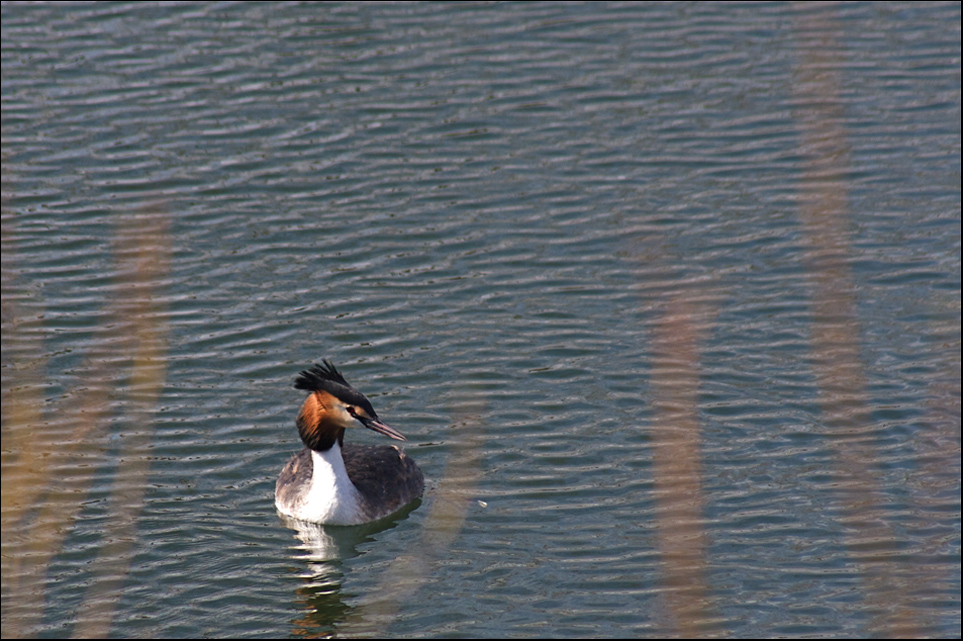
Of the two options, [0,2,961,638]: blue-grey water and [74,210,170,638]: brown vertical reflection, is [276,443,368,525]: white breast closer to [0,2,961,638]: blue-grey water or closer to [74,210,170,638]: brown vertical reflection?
[0,2,961,638]: blue-grey water

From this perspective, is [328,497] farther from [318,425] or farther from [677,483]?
[677,483]

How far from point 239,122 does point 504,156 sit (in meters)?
4.23

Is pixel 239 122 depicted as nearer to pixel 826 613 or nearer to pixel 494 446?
pixel 494 446

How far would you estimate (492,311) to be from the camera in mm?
16938

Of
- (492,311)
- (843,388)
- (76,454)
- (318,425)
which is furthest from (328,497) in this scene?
(843,388)

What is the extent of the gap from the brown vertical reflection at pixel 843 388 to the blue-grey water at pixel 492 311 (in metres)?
0.06

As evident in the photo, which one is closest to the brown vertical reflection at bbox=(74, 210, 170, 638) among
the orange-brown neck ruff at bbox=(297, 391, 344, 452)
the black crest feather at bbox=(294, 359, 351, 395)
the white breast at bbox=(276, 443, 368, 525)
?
the black crest feather at bbox=(294, 359, 351, 395)

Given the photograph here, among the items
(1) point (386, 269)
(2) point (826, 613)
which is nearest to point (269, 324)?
(1) point (386, 269)

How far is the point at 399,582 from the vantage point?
40.0 feet

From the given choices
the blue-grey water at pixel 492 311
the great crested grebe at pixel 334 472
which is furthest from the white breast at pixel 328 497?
the blue-grey water at pixel 492 311

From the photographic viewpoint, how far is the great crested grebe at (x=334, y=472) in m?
12.9

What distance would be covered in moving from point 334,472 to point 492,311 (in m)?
4.25

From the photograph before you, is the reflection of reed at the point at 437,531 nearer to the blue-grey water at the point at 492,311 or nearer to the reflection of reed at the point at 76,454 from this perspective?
the blue-grey water at the point at 492,311

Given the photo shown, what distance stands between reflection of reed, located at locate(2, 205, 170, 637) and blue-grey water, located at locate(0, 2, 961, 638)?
5 cm
